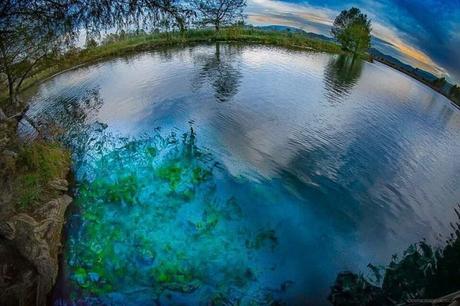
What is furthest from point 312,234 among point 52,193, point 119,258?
point 52,193

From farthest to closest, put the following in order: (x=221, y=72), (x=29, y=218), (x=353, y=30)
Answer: (x=353, y=30) < (x=221, y=72) < (x=29, y=218)

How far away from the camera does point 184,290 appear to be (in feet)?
42.3

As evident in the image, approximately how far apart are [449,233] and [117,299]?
630 inches

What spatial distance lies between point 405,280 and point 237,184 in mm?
9182

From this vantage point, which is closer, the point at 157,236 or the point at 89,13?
the point at 89,13

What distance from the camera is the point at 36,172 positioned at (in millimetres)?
16781

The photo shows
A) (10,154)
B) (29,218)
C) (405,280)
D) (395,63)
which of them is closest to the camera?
(405,280)

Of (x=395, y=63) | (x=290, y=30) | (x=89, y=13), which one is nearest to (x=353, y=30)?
(x=395, y=63)

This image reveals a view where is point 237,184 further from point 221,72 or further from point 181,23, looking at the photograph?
point 221,72

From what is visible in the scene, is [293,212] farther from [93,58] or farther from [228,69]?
[93,58]

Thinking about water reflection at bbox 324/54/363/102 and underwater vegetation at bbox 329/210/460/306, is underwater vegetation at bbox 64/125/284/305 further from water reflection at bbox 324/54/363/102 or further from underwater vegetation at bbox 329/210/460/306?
water reflection at bbox 324/54/363/102

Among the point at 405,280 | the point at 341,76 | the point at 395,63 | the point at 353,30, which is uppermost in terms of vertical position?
the point at 353,30

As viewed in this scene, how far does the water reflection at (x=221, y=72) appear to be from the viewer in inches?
1261

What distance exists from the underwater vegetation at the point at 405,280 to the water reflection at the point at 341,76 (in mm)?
20017
